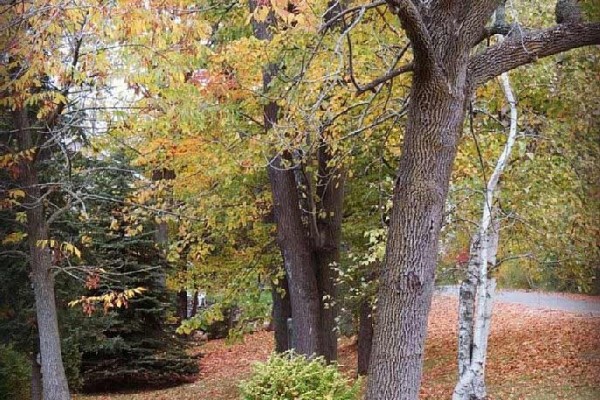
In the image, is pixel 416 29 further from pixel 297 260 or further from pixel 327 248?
pixel 327 248

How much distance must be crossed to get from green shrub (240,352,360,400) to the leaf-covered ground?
226 centimetres

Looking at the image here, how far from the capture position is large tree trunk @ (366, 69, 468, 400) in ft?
12.7

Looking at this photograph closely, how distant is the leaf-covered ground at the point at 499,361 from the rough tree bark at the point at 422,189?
2457 millimetres

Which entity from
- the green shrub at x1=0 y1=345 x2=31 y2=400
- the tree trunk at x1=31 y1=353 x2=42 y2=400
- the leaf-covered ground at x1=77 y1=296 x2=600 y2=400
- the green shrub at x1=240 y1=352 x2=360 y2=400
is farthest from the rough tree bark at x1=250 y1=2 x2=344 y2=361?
the green shrub at x1=0 y1=345 x2=31 y2=400

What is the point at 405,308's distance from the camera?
386cm

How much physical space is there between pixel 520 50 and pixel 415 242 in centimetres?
145

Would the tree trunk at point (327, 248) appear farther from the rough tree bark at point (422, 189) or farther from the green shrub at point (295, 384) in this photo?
the rough tree bark at point (422, 189)

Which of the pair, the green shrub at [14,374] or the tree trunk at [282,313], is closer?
the green shrub at [14,374]

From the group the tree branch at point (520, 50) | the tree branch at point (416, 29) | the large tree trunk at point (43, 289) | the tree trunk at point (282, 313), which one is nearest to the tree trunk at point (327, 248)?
the tree trunk at point (282, 313)

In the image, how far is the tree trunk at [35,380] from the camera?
34.4 feet

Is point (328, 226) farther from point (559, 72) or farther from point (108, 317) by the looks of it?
point (108, 317)

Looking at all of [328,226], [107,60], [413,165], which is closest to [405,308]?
[413,165]

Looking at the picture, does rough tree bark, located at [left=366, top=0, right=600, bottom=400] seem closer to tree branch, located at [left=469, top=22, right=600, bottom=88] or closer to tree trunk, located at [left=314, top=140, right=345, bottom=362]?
tree branch, located at [left=469, top=22, right=600, bottom=88]

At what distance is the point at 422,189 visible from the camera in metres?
3.88
